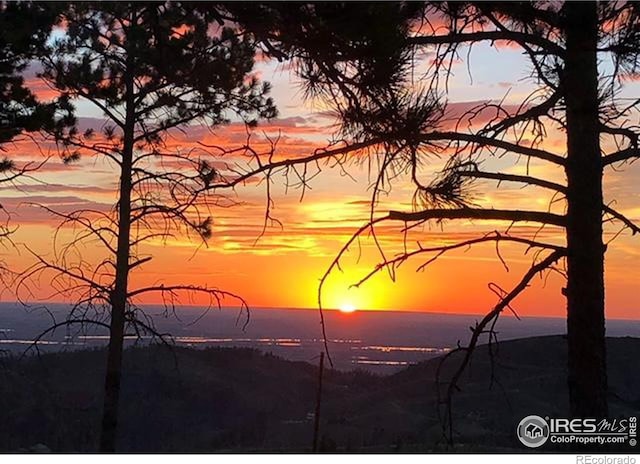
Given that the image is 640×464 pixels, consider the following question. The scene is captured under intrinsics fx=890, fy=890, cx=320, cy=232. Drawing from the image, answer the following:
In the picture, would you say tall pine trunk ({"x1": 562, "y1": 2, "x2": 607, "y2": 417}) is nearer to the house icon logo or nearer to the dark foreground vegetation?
the house icon logo

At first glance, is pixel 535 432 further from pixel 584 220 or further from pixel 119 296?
pixel 119 296

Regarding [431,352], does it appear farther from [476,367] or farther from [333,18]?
[333,18]

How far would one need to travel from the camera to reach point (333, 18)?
21.6ft

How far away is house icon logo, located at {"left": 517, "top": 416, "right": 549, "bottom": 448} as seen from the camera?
292 inches

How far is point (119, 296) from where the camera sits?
1212 centimetres

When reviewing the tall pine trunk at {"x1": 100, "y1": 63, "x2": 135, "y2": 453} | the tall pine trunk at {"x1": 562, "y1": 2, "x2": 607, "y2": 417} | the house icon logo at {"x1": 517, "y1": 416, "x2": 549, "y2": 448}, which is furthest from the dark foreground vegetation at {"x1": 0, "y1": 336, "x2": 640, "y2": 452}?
the tall pine trunk at {"x1": 562, "y1": 2, "x2": 607, "y2": 417}

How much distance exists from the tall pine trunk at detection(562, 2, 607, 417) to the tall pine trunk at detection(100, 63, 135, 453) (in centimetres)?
700

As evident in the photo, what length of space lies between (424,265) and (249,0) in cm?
246

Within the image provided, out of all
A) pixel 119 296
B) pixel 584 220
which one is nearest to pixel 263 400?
pixel 119 296

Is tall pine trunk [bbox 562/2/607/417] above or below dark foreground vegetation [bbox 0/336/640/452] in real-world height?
above

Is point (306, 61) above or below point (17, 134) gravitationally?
below

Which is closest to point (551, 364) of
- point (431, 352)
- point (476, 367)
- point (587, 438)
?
point (476, 367)

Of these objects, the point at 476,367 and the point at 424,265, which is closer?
the point at 424,265

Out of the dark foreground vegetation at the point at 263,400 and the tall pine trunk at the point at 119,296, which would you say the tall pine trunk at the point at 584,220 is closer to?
the tall pine trunk at the point at 119,296
